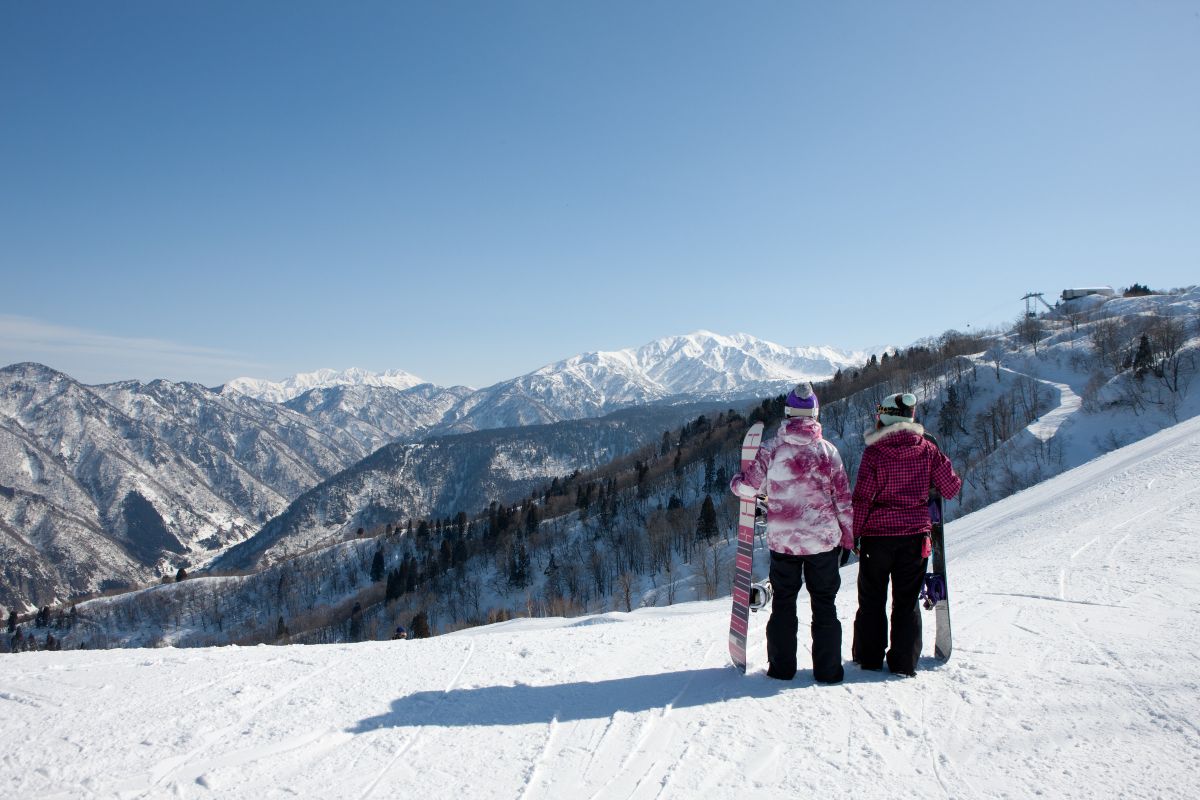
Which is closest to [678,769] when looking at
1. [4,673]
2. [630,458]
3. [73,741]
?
[73,741]

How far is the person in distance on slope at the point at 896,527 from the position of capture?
15.2 ft

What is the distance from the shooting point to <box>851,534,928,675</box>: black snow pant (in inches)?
181

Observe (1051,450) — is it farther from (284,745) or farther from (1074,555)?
(284,745)

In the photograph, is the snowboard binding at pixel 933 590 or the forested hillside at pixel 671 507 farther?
the forested hillside at pixel 671 507

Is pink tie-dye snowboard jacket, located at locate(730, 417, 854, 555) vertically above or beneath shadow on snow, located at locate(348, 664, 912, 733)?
above

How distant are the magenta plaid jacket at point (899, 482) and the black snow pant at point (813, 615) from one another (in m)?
0.41

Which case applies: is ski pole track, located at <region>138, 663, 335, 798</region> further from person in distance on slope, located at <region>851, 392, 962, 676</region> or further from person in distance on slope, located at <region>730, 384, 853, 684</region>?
person in distance on slope, located at <region>851, 392, 962, 676</region>

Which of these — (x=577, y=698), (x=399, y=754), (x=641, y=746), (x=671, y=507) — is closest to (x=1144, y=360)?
(x=671, y=507)

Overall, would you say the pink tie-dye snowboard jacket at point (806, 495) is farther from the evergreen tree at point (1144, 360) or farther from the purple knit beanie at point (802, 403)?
the evergreen tree at point (1144, 360)

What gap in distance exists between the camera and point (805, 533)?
459cm

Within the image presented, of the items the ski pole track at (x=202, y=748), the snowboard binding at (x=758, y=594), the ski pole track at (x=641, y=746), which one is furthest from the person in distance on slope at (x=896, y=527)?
the ski pole track at (x=202, y=748)

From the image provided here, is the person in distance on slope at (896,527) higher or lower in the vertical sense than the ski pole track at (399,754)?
higher

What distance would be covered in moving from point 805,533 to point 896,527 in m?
0.75

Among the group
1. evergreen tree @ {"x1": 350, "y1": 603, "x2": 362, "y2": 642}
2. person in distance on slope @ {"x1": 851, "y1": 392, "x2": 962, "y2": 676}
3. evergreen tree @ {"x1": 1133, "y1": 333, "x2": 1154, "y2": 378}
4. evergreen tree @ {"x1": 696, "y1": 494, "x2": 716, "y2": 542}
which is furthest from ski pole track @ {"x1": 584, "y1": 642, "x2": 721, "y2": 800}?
evergreen tree @ {"x1": 350, "y1": 603, "x2": 362, "y2": 642}
